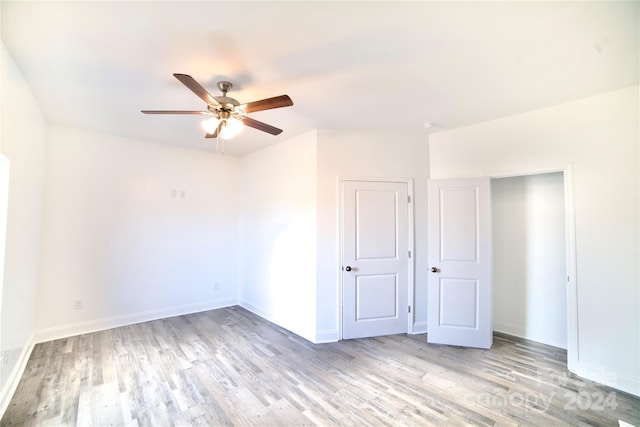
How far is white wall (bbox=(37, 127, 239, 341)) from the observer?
11.8 ft

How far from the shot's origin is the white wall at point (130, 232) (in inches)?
141

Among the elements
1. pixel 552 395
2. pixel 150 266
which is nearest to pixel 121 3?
pixel 150 266

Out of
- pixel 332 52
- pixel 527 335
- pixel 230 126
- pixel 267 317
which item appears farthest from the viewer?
pixel 267 317

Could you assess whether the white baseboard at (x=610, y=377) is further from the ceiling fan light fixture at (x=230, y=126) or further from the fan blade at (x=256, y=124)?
the ceiling fan light fixture at (x=230, y=126)

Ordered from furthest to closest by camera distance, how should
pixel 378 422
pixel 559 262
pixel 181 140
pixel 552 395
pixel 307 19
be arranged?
1. pixel 181 140
2. pixel 559 262
3. pixel 552 395
4. pixel 378 422
5. pixel 307 19

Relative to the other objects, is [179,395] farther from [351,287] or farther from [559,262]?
[559,262]

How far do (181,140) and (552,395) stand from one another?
5287mm

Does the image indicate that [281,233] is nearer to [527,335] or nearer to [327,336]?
[327,336]

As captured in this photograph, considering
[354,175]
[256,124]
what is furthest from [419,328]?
[256,124]

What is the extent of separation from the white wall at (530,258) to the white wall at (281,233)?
103 inches

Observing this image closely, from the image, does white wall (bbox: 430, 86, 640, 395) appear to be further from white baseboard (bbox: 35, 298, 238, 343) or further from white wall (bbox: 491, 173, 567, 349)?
white baseboard (bbox: 35, 298, 238, 343)

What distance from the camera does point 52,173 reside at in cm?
356

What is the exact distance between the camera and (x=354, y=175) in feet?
12.1

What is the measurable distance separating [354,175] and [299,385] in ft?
8.18
